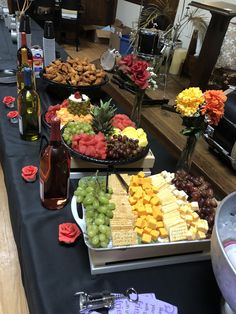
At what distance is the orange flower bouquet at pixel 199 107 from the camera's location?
0.74 m

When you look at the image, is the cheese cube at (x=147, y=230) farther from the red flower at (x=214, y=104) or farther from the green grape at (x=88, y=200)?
the red flower at (x=214, y=104)

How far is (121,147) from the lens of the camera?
84 centimetres

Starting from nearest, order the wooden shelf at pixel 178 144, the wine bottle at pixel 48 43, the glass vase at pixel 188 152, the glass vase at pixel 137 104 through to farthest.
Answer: the glass vase at pixel 188 152 → the glass vase at pixel 137 104 → the wooden shelf at pixel 178 144 → the wine bottle at pixel 48 43

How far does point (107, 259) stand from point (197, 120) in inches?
16.6

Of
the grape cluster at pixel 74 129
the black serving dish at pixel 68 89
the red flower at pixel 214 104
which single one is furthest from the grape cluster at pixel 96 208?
the black serving dish at pixel 68 89

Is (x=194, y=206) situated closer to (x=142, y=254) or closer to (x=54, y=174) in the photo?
(x=142, y=254)

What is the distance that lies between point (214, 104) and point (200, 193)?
0.73ft

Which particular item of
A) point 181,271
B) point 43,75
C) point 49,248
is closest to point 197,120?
point 181,271

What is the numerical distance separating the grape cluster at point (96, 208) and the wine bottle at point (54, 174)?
66 millimetres

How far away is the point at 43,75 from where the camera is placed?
4.08ft

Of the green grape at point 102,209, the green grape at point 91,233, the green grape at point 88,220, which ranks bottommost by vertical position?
the green grape at point 88,220

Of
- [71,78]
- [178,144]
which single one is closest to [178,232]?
[178,144]

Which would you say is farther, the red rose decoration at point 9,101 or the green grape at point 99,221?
the red rose decoration at point 9,101

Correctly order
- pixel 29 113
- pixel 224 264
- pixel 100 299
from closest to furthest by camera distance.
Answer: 1. pixel 224 264
2. pixel 100 299
3. pixel 29 113
